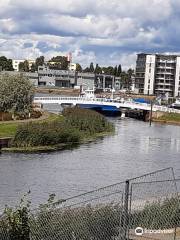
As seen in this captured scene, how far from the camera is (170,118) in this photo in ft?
329

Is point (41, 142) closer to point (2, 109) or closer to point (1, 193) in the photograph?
point (2, 109)

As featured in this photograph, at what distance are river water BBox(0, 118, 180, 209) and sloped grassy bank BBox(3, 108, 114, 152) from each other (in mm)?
1749

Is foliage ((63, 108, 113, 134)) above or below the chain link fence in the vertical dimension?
below

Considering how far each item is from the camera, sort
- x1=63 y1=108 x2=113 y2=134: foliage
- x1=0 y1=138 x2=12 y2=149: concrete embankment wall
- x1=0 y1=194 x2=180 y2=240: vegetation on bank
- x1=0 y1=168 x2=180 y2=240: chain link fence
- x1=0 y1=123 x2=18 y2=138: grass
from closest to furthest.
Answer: x1=0 y1=194 x2=180 y2=240: vegetation on bank → x1=0 y1=168 x2=180 y2=240: chain link fence → x1=0 y1=138 x2=12 y2=149: concrete embankment wall → x1=0 y1=123 x2=18 y2=138: grass → x1=63 y1=108 x2=113 y2=134: foliage

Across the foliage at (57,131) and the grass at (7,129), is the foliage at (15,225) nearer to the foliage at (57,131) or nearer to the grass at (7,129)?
the foliage at (57,131)

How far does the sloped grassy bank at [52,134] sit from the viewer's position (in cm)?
4944

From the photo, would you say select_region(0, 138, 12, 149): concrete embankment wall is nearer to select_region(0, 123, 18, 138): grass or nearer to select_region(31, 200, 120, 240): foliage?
select_region(0, 123, 18, 138): grass

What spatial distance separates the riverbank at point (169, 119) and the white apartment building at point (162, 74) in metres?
69.4

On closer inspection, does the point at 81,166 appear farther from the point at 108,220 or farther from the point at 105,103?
the point at 105,103

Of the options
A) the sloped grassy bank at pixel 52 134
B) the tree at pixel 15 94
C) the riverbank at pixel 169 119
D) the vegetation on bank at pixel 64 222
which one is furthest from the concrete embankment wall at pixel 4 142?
the riverbank at pixel 169 119

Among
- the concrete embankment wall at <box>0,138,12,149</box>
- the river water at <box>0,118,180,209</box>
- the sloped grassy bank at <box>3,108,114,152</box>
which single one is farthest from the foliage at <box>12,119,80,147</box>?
the river water at <box>0,118,180,209</box>

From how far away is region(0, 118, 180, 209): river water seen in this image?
3036 cm

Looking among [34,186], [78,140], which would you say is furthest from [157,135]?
[34,186]

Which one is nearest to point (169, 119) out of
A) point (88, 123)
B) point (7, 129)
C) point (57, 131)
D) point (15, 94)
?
point (88, 123)
